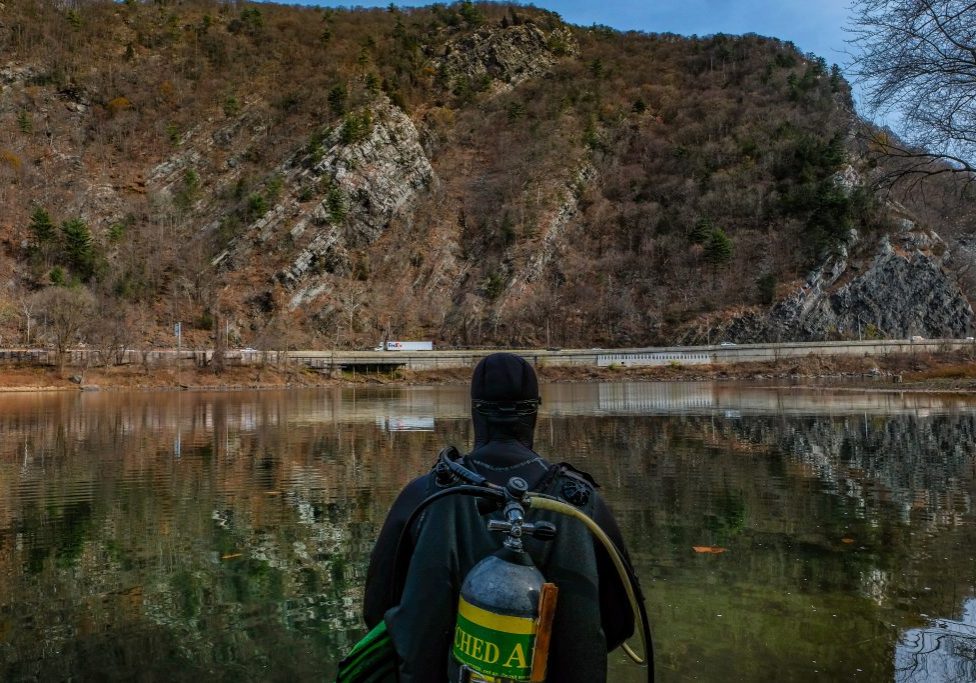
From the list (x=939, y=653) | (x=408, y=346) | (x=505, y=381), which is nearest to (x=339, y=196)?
(x=408, y=346)

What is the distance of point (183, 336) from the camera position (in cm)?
7344

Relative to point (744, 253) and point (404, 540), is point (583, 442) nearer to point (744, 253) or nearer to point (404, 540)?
point (404, 540)

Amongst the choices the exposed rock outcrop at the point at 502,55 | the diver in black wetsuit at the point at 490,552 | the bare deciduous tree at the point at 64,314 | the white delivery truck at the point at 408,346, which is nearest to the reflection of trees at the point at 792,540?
the diver in black wetsuit at the point at 490,552

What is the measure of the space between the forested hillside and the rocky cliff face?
26cm

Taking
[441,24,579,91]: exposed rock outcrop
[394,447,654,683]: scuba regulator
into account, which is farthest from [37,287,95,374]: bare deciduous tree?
[441,24,579,91]: exposed rock outcrop

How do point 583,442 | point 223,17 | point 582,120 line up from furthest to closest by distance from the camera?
point 223,17
point 582,120
point 583,442

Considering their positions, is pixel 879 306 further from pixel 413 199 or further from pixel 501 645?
pixel 501 645

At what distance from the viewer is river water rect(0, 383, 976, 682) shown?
5316mm

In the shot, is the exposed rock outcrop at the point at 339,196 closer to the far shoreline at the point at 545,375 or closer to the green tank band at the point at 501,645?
the far shoreline at the point at 545,375

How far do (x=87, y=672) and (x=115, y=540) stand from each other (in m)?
4.12

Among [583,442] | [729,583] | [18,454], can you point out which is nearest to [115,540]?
[729,583]

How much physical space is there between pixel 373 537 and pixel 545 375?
6330 cm

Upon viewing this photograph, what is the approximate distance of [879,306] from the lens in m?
75.9

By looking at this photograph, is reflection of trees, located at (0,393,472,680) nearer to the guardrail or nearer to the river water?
the river water
